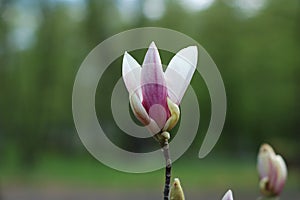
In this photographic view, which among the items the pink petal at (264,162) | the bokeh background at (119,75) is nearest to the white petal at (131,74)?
the pink petal at (264,162)

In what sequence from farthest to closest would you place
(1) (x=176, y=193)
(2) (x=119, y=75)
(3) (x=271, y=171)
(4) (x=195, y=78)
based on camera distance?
(4) (x=195, y=78) < (2) (x=119, y=75) < (3) (x=271, y=171) < (1) (x=176, y=193)

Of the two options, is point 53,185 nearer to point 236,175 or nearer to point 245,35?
point 236,175

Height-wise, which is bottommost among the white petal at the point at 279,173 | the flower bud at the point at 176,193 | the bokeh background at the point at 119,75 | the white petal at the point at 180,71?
the flower bud at the point at 176,193

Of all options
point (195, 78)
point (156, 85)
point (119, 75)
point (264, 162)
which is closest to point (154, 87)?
point (156, 85)

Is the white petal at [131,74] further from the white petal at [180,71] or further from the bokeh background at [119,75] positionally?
the bokeh background at [119,75]

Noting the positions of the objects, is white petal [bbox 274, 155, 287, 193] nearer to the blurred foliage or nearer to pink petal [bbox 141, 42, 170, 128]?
pink petal [bbox 141, 42, 170, 128]

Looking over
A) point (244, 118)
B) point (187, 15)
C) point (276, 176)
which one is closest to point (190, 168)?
point (244, 118)

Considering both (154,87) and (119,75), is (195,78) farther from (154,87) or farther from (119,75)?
(154,87)
